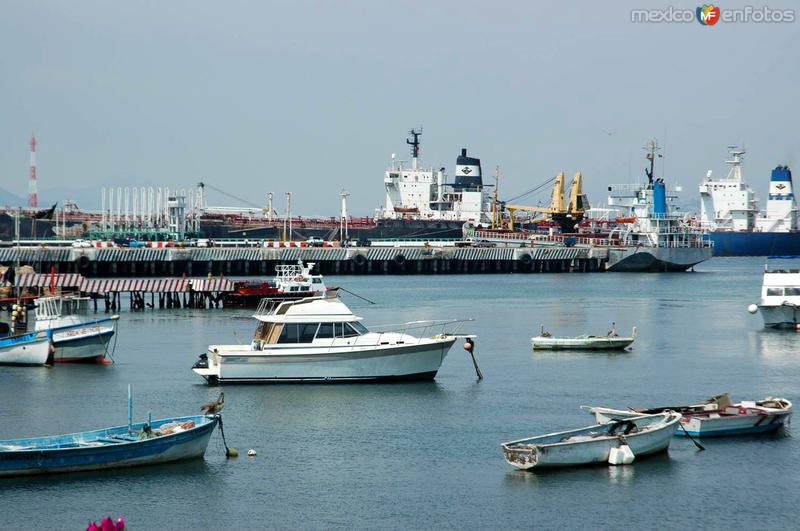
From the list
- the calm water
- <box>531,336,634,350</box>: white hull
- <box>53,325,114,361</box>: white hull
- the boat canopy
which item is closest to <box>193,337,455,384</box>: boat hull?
the calm water

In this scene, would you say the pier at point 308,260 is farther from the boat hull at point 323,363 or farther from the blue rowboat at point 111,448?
the blue rowboat at point 111,448

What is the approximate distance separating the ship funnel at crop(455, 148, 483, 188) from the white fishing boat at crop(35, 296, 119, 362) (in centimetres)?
11916

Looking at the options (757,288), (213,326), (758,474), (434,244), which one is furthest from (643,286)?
(758,474)

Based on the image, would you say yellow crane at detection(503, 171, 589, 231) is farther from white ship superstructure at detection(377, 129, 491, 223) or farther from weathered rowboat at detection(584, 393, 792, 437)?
weathered rowboat at detection(584, 393, 792, 437)

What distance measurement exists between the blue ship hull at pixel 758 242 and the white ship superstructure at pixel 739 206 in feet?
10.0

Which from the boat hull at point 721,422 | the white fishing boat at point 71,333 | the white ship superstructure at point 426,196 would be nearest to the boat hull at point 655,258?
the white ship superstructure at point 426,196

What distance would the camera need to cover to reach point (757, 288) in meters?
93.7

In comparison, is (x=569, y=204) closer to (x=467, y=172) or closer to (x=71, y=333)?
(x=467, y=172)

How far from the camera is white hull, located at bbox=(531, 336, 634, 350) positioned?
153 feet

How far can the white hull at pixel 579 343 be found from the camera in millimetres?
46500

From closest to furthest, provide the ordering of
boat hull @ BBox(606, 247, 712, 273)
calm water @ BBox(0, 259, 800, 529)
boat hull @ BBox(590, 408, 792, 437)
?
calm water @ BBox(0, 259, 800, 529) < boat hull @ BBox(590, 408, 792, 437) < boat hull @ BBox(606, 247, 712, 273)

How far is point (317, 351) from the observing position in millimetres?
34875

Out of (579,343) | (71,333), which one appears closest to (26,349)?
(71,333)

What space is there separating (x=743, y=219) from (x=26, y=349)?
147m
